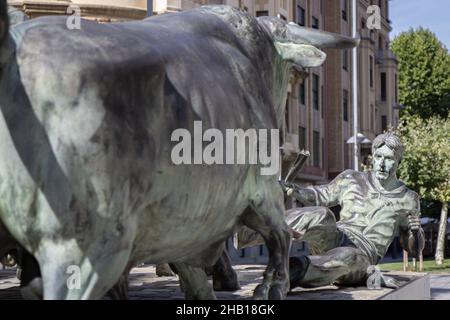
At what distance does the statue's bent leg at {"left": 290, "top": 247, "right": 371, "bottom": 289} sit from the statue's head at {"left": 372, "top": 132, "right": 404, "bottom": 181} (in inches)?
38.5

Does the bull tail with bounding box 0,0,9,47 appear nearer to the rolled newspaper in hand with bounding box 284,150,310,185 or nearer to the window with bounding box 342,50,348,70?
the rolled newspaper in hand with bounding box 284,150,310,185

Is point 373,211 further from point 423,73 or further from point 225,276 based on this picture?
point 423,73

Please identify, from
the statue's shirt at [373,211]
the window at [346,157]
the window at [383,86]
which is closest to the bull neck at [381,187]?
the statue's shirt at [373,211]

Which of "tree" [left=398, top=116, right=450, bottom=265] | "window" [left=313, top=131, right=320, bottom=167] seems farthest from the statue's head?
"window" [left=313, top=131, right=320, bottom=167]

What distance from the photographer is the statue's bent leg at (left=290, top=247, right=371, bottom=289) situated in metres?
6.62

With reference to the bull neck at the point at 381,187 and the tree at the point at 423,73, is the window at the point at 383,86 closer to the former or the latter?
the tree at the point at 423,73

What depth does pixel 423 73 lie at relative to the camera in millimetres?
49500

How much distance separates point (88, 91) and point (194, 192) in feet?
2.89

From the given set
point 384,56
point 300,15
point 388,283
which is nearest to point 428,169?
point 300,15

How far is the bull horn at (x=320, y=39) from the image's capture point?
5.28 metres

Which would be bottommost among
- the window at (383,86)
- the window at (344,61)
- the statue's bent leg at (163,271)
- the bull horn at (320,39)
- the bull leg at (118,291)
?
the statue's bent leg at (163,271)

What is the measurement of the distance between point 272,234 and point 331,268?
2.11m

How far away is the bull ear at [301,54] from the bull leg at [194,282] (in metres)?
1.52

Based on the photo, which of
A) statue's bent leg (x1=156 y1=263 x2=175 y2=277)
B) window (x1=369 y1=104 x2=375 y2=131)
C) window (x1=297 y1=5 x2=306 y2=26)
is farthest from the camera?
window (x1=369 y1=104 x2=375 y2=131)
